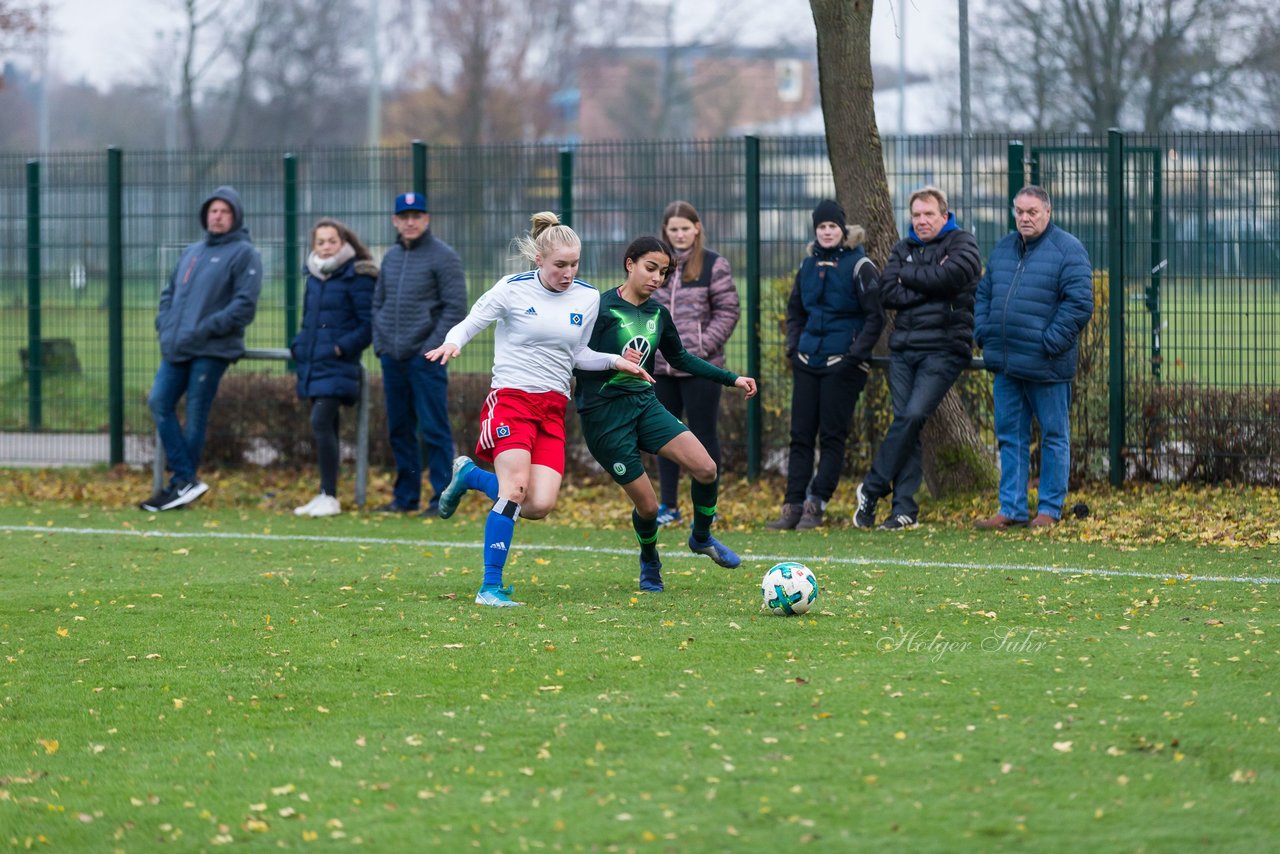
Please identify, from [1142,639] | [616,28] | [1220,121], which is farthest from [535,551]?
[616,28]

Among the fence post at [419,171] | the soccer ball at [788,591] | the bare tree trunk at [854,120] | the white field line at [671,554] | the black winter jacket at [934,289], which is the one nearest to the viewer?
the soccer ball at [788,591]

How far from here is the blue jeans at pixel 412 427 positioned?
1193cm

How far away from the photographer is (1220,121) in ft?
102

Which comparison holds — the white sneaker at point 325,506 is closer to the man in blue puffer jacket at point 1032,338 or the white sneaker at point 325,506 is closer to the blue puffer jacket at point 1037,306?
the man in blue puffer jacket at point 1032,338

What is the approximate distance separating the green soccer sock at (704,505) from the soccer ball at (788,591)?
119 centimetres

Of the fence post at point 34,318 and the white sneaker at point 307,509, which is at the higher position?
the fence post at point 34,318

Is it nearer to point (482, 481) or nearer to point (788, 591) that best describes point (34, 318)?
point (482, 481)

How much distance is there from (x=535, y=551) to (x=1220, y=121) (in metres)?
24.8

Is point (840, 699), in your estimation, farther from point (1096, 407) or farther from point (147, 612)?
point (1096, 407)

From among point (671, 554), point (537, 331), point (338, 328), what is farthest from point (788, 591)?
point (338, 328)

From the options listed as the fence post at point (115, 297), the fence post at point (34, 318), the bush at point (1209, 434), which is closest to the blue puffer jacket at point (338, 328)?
the fence post at point (115, 297)

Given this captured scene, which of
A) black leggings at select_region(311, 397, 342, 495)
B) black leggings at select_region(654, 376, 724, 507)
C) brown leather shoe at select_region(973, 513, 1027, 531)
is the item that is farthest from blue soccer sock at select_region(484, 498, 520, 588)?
black leggings at select_region(311, 397, 342, 495)

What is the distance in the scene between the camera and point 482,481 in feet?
29.0

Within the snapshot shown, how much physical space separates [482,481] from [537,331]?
1037mm
